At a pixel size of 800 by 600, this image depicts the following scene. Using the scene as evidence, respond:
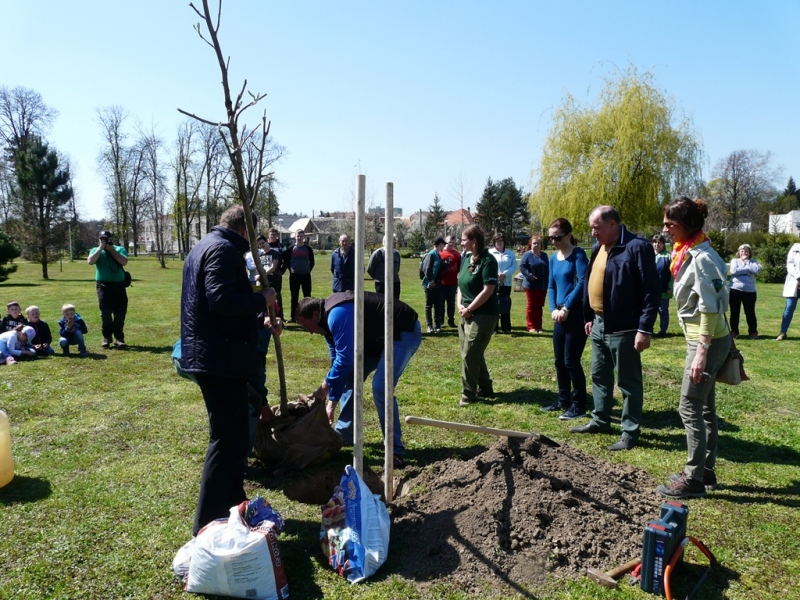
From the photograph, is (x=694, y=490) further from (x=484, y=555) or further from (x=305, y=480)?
(x=305, y=480)

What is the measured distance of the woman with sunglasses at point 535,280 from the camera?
11.4m

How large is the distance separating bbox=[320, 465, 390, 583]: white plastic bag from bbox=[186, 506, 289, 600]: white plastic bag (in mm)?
361

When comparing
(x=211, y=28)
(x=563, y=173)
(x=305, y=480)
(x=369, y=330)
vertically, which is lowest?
(x=305, y=480)

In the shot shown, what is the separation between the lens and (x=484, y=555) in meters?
3.32

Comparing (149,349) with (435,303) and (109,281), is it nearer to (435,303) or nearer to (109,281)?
(109,281)

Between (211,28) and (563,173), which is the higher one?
(563,173)

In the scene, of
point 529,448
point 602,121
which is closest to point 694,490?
point 529,448

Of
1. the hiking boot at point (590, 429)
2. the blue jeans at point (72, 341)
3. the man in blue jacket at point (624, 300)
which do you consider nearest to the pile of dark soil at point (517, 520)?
the man in blue jacket at point (624, 300)

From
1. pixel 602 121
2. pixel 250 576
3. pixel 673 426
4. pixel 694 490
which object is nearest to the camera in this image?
pixel 250 576

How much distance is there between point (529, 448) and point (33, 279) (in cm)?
2950

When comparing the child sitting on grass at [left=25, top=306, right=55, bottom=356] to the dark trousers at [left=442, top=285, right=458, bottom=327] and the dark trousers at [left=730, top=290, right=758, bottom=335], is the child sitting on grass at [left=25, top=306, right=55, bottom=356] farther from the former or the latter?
the dark trousers at [left=730, top=290, right=758, bottom=335]

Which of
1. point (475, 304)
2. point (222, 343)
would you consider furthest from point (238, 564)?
point (475, 304)

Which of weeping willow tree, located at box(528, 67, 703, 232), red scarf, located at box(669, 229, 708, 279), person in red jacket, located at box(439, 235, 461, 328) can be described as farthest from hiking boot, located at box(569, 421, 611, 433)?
weeping willow tree, located at box(528, 67, 703, 232)

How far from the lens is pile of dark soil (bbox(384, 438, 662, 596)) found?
325 cm
